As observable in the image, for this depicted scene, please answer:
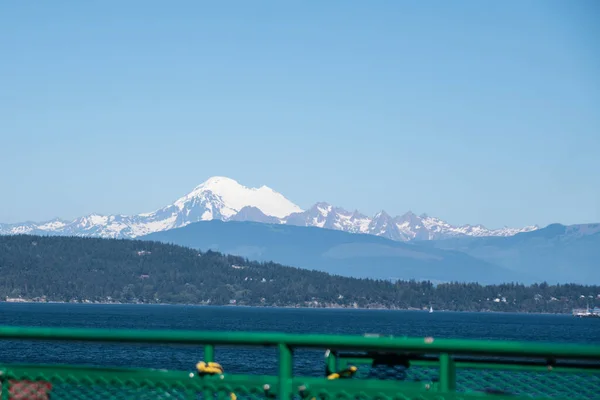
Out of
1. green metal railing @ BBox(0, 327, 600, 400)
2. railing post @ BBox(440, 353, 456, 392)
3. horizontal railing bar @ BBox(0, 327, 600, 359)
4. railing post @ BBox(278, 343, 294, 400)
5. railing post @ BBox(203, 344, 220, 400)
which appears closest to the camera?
horizontal railing bar @ BBox(0, 327, 600, 359)

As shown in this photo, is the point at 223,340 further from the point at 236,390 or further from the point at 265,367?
the point at 265,367

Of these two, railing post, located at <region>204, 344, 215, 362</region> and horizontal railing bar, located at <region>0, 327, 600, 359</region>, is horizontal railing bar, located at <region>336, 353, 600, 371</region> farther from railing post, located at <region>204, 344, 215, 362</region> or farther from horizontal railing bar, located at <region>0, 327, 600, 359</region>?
railing post, located at <region>204, 344, 215, 362</region>

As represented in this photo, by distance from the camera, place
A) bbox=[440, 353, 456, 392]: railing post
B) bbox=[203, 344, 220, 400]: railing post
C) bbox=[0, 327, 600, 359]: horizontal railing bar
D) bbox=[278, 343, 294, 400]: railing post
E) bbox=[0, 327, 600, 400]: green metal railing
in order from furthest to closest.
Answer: bbox=[203, 344, 220, 400]: railing post < bbox=[440, 353, 456, 392]: railing post < bbox=[278, 343, 294, 400]: railing post < bbox=[0, 327, 600, 400]: green metal railing < bbox=[0, 327, 600, 359]: horizontal railing bar

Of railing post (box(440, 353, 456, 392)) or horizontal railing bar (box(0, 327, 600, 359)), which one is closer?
horizontal railing bar (box(0, 327, 600, 359))

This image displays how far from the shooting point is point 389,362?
7.82 metres

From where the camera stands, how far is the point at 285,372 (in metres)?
7.34

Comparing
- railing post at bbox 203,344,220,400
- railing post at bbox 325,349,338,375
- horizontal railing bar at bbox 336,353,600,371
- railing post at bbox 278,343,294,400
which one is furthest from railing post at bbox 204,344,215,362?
horizontal railing bar at bbox 336,353,600,371

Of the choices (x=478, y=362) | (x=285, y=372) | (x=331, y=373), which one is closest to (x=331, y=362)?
(x=331, y=373)

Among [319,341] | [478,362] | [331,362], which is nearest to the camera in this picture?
[319,341]

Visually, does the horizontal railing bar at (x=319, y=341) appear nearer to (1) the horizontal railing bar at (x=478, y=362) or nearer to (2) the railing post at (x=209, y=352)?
(2) the railing post at (x=209, y=352)

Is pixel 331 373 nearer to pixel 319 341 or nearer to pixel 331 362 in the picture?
pixel 331 362

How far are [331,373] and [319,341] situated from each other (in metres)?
1.03

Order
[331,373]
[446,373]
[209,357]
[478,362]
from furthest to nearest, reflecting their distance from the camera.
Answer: [478,362] < [331,373] < [209,357] < [446,373]

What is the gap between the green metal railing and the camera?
7.00 m
